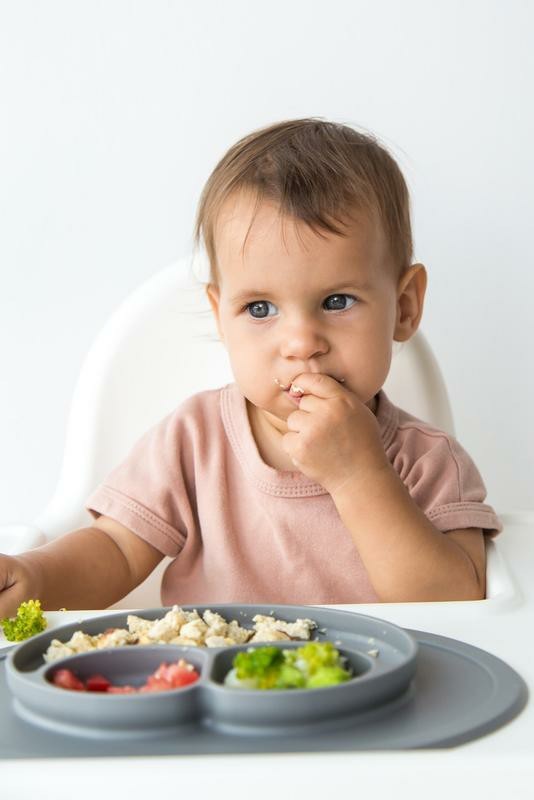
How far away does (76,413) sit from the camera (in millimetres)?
1509

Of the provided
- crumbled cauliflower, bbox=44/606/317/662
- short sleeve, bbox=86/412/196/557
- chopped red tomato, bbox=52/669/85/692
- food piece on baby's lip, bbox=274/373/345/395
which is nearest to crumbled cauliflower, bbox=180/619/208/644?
crumbled cauliflower, bbox=44/606/317/662

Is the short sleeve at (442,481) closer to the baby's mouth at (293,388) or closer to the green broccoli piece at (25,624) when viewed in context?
the baby's mouth at (293,388)

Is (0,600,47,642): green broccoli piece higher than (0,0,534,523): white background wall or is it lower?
lower

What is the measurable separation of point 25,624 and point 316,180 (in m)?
0.54

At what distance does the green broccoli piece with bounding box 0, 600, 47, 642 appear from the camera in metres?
0.84

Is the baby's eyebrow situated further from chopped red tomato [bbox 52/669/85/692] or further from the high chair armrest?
chopped red tomato [bbox 52/669/85/692]

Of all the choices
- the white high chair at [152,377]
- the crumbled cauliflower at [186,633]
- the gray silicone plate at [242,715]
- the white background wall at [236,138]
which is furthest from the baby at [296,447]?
the white background wall at [236,138]

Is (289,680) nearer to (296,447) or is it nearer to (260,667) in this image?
(260,667)

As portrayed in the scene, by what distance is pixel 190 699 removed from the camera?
1.97 feet

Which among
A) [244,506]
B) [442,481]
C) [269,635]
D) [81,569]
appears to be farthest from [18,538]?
[269,635]

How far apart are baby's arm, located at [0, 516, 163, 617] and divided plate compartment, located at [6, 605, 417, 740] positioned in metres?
0.33

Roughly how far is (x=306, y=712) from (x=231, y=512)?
0.73 m

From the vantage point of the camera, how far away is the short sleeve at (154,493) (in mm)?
1271

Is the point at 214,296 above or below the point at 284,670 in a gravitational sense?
above
